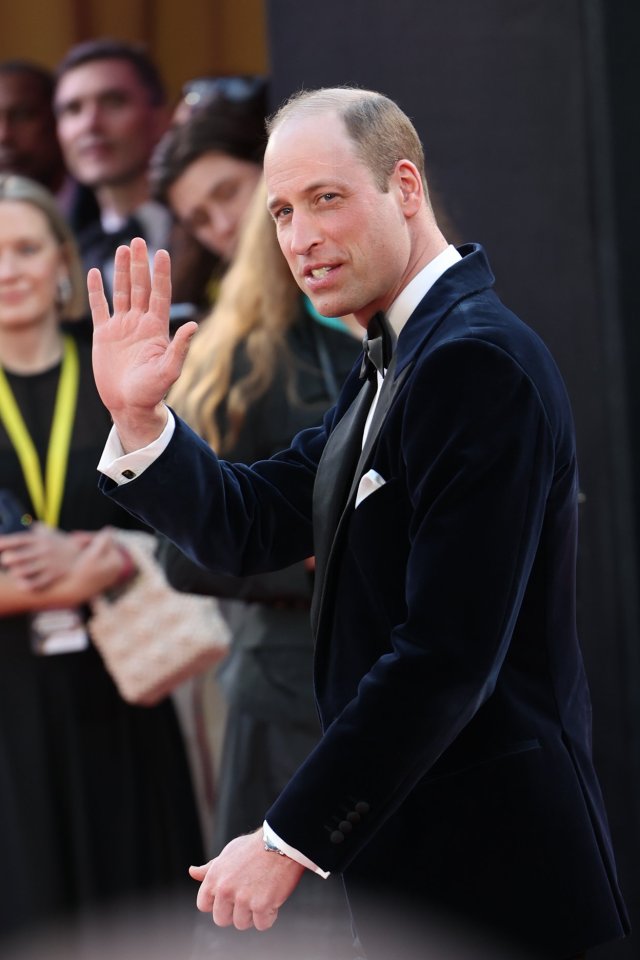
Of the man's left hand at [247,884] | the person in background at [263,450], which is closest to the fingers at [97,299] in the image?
the man's left hand at [247,884]

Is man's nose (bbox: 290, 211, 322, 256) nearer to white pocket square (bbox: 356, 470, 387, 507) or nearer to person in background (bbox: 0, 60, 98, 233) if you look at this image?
white pocket square (bbox: 356, 470, 387, 507)

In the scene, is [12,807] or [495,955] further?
[12,807]

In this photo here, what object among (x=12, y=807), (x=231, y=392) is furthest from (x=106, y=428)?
(x=12, y=807)

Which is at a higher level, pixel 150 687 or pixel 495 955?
pixel 495 955

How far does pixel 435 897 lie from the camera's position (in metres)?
1.74

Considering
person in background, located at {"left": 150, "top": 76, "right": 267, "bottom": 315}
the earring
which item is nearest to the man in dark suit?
the earring

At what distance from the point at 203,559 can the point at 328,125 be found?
22.9 inches

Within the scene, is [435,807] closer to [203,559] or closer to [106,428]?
[203,559]

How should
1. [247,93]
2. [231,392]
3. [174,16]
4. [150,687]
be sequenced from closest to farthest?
[231,392], [150,687], [247,93], [174,16]

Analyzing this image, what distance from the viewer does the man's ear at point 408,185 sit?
5.82 feet

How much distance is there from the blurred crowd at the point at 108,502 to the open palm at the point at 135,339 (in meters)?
1.31

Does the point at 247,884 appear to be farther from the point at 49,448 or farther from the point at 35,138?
the point at 35,138

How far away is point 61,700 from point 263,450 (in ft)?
2.98

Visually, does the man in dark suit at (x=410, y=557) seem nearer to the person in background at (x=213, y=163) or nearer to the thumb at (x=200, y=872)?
the thumb at (x=200, y=872)
